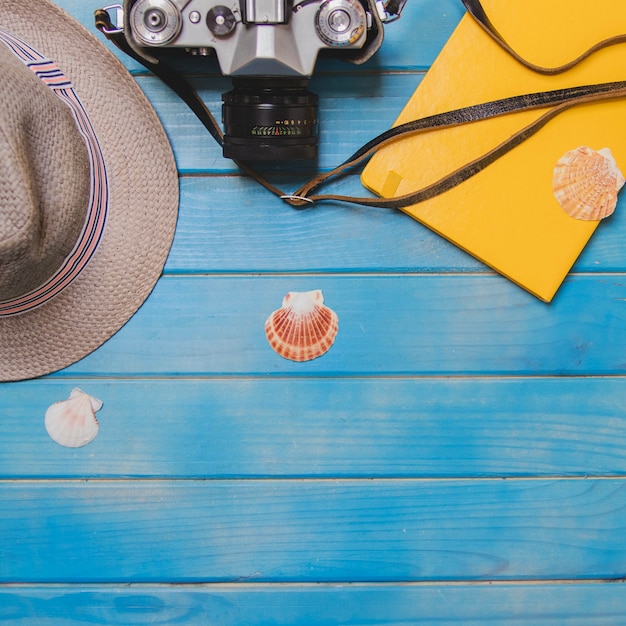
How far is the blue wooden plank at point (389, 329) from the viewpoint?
0.68m

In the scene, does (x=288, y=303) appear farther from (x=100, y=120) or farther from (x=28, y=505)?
(x=28, y=505)

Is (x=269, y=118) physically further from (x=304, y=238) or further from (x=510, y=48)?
(x=510, y=48)

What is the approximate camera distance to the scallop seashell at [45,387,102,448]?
0.69m

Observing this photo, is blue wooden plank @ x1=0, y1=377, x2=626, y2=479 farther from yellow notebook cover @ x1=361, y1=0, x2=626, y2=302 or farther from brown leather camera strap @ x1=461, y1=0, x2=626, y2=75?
brown leather camera strap @ x1=461, y1=0, x2=626, y2=75

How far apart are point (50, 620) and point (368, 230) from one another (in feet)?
1.98

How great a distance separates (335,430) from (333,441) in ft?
0.04

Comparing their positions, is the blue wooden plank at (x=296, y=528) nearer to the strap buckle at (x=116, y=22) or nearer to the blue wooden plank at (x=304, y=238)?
the blue wooden plank at (x=304, y=238)

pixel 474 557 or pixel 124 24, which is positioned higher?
pixel 124 24

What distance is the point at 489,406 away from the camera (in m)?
0.69

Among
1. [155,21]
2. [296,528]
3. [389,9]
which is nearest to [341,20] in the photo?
[389,9]

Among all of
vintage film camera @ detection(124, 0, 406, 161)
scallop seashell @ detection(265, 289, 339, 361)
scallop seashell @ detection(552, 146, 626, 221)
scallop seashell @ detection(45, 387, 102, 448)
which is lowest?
scallop seashell @ detection(45, 387, 102, 448)

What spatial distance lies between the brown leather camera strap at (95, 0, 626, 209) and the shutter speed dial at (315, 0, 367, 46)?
0.39 feet

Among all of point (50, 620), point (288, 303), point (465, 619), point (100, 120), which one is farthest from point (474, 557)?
point (100, 120)

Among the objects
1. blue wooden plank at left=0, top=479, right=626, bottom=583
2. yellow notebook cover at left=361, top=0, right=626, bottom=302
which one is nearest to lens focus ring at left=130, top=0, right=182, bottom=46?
yellow notebook cover at left=361, top=0, right=626, bottom=302
